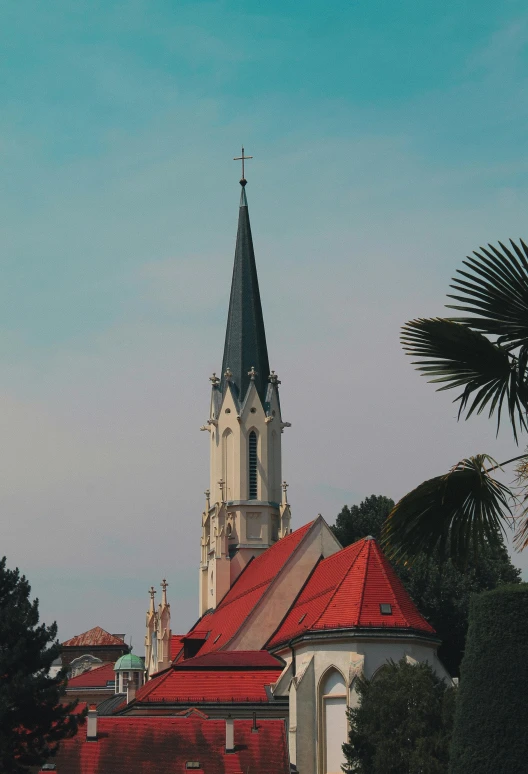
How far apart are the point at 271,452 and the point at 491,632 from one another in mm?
45757

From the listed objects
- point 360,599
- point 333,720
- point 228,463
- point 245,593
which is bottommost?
point 333,720

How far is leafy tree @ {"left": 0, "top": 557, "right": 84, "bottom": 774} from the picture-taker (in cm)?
2641

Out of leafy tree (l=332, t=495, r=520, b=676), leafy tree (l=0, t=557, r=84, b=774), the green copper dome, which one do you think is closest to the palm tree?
leafy tree (l=0, t=557, r=84, b=774)

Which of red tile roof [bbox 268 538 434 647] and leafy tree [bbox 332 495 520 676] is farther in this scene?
leafy tree [bbox 332 495 520 676]

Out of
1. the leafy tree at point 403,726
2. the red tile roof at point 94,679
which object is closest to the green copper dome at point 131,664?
the red tile roof at point 94,679

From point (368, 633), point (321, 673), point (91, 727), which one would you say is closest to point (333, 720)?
point (321, 673)

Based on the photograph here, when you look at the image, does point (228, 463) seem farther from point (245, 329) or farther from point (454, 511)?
point (454, 511)

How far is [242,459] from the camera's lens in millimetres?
59938

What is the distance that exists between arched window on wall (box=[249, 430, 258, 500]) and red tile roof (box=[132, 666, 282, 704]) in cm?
1739

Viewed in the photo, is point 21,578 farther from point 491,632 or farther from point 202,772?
point 491,632

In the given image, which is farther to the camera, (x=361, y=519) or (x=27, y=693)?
(x=361, y=519)

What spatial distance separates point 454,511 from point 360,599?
85.4 ft

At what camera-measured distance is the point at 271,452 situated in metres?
60.6

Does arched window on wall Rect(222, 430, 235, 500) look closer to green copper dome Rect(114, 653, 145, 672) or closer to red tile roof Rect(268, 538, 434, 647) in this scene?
red tile roof Rect(268, 538, 434, 647)
